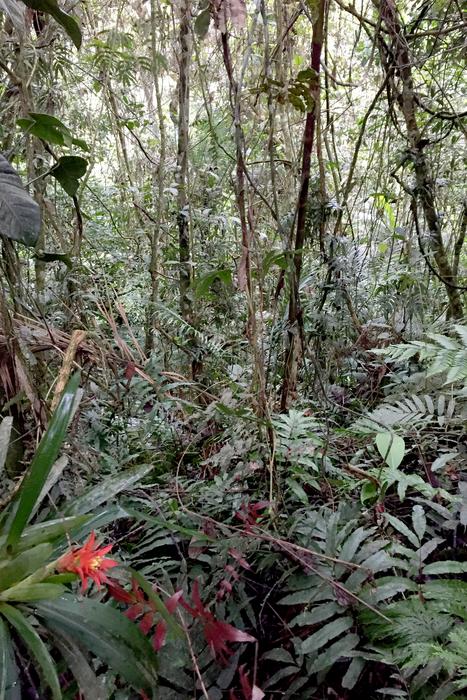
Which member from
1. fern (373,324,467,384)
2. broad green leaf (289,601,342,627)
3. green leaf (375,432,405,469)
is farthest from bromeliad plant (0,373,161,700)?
fern (373,324,467,384)

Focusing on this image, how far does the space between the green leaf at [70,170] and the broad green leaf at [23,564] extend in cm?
84

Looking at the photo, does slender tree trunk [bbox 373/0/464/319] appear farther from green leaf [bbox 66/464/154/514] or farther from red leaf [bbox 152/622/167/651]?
red leaf [bbox 152/622/167/651]

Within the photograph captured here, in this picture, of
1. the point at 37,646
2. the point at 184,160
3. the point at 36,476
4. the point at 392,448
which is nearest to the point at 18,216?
the point at 36,476

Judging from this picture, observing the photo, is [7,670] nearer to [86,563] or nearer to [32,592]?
[32,592]

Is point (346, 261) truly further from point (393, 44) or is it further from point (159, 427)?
point (393, 44)

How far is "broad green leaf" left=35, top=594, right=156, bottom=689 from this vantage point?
0.67 m

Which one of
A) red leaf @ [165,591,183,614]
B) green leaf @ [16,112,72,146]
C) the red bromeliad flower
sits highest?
green leaf @ [16,112,72,146]

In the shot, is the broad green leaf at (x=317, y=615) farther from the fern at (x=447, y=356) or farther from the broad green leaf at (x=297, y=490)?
the fern at (x=447, y=356)

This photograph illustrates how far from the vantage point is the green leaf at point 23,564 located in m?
Result: 0.66

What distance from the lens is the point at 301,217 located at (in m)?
1.35

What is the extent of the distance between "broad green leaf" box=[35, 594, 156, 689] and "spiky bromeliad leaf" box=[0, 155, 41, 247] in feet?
1.95

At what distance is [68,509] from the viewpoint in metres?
0.84

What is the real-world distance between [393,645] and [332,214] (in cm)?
117

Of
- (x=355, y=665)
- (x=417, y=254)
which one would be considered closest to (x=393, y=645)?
(x=355, y=665)
